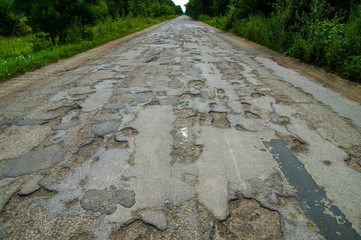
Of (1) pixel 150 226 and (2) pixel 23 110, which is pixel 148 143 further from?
(2) pixel 23 110

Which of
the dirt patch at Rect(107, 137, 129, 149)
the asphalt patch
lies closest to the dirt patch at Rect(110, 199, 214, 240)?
the asphalt patch

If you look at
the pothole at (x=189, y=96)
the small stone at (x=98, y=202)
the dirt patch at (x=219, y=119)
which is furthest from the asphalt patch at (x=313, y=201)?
the pothole at (x=189, y=96)

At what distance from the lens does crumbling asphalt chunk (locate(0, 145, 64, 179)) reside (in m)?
1.88

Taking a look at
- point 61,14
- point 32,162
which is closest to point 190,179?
point 32,162

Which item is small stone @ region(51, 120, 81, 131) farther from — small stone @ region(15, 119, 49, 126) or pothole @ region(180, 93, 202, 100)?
pothole @ region(180, 93, 202, 100)

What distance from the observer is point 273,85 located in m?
4.01

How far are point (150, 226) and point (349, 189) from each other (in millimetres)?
1540

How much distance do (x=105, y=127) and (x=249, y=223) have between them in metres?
1.88

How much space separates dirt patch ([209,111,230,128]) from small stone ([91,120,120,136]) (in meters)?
1.20

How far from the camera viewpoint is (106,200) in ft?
5.16

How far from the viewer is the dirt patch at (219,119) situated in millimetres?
2625

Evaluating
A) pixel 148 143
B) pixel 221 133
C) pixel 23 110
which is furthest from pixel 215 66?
pixel 23 110

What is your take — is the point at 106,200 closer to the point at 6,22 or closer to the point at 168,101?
the point at 168,101

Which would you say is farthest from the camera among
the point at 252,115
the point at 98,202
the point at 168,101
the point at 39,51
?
the point at 39,51
